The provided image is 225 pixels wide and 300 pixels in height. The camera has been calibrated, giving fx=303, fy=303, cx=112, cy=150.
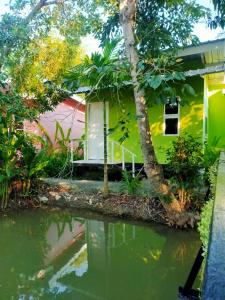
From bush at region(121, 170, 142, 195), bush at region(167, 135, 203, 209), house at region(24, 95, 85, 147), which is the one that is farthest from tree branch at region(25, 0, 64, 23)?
bush at region(167, 135, 203, 209)

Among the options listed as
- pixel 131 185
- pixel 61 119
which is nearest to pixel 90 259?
pixel 131 185

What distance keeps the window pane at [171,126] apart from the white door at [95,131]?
270 centimetres

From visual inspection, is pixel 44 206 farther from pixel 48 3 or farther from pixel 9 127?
pixel 48 3

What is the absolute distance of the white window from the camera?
10.4m

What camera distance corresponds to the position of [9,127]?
9.01 meters

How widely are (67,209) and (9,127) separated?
9.79 ft

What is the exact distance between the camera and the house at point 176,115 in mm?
9438

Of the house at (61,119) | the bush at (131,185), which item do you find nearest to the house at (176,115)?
the bush at (131,185)

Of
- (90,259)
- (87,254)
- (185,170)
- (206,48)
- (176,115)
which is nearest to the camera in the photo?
(90,259)

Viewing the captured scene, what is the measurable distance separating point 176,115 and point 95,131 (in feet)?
11.3

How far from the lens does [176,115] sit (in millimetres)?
10352

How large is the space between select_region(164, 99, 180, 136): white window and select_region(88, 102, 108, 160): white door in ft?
8.80

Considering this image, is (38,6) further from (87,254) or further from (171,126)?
(87,254)

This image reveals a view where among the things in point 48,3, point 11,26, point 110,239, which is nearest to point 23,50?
point 11,26
